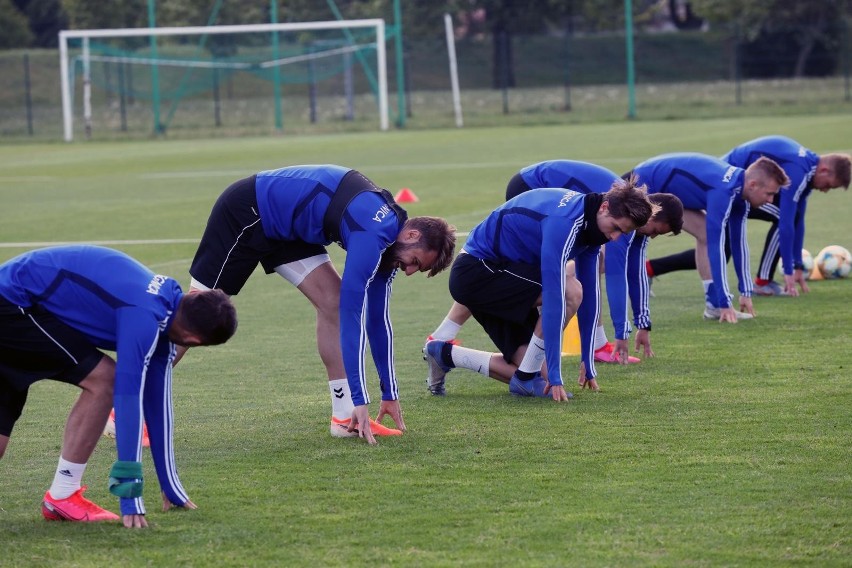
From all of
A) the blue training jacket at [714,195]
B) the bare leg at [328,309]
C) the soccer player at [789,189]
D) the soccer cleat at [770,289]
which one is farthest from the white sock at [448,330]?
the soccer cleat at [770,289]

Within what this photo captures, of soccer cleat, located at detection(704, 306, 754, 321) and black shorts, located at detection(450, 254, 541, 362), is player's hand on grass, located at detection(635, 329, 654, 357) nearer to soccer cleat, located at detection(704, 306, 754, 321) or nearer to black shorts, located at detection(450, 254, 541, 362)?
black shorts, located at detection(450, 254, 541, 362)

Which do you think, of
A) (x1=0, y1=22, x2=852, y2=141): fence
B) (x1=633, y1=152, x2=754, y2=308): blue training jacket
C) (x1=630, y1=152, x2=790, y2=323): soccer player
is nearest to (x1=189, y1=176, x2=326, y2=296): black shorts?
(x1=630, y1=152, x2=790, y2=323): soccer player

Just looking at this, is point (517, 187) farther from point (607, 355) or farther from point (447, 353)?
point (447, 353)

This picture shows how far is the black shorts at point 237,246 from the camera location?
6527mm

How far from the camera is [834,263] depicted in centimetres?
1188

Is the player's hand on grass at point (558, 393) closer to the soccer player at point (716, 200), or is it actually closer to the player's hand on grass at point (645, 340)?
the player's hand on grass at point (645, 340)

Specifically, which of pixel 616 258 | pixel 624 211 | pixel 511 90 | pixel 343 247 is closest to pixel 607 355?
pixel 616 258

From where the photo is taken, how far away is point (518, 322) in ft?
24.5

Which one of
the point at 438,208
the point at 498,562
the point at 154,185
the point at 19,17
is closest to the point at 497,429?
the point at 498,562

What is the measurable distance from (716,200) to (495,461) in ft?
13.3

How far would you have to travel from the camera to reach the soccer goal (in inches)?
1427

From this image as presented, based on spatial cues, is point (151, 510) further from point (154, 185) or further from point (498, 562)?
point (154, 185)

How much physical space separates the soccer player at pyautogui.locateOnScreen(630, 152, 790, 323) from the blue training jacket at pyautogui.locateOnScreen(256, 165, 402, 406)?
11.0 feet

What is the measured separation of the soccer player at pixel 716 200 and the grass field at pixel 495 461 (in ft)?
1.02
